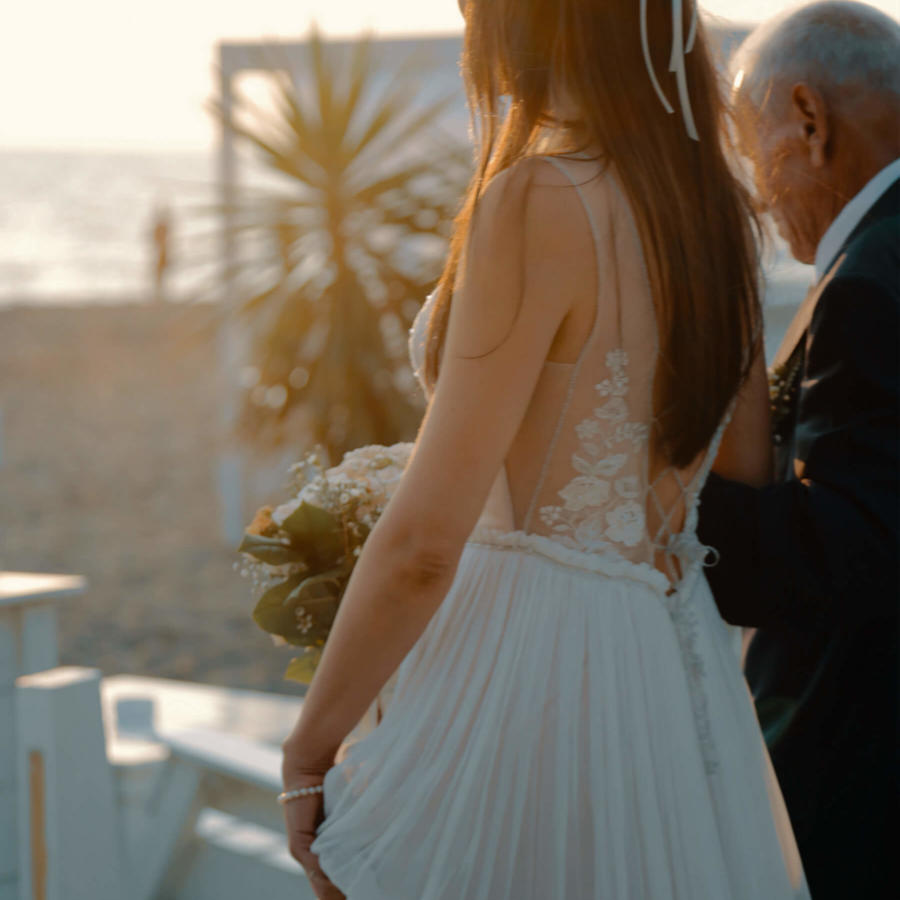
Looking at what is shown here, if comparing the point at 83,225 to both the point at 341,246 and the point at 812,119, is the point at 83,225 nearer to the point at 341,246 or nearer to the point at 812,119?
the point at 341,246

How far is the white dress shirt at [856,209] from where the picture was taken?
1588mm

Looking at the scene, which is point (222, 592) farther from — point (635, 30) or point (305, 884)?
point (635, 30)

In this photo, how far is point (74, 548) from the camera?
1124 cm

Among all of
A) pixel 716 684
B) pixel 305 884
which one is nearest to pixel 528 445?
pixel 716 684

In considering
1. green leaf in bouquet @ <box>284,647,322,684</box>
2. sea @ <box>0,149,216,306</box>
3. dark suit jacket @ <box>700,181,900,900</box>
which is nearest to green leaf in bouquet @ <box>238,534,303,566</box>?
green leaf in bouquet @ <box>284,647,322,684</box>

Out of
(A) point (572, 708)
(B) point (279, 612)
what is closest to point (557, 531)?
(A) point (572, 708)

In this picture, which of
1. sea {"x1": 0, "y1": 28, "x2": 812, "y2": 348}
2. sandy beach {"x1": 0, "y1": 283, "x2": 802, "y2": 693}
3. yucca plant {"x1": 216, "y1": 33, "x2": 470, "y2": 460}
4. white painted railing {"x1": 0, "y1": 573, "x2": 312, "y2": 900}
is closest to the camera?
white painted railing {"x1": 0, "y1": 573, "x2": 312, "y2": 900}

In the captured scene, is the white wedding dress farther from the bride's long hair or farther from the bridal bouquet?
the bridal bouquet

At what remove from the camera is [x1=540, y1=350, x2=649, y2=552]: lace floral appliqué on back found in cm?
119

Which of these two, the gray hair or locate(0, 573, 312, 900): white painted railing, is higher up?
the gray hair

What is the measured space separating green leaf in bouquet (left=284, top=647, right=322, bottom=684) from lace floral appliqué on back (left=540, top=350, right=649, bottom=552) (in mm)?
474

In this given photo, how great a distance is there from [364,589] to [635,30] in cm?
65

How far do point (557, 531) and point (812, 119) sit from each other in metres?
0.78

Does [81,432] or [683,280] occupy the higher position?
[683,280]
